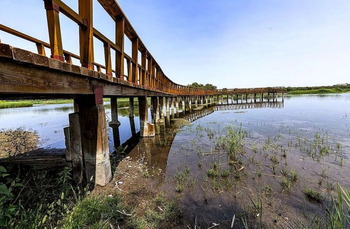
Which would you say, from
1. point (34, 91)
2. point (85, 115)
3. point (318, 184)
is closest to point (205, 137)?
point (318, 184)

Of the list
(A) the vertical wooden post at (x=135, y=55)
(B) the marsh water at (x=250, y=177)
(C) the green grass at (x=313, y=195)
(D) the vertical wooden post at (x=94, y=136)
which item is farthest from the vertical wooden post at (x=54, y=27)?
(C) the green grass at (x=313, y=195)

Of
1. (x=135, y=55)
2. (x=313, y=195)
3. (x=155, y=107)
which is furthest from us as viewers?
(x=155, y=107)

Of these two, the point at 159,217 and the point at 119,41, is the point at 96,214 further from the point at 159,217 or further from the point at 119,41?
the point at 119,41

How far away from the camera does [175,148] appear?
7.84 m

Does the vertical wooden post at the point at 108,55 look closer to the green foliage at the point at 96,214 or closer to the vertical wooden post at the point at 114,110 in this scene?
the green foliage at the point at 96,214

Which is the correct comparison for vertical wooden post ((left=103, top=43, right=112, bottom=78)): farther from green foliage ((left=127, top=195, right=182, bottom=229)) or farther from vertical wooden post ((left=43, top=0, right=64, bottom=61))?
green foliage ((left=127, top=195, right=182, bottom=229))

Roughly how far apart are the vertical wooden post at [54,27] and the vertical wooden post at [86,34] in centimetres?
75

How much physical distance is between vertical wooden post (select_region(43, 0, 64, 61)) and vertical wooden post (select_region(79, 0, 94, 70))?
0.75 meters

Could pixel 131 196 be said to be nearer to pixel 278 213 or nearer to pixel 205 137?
pixel 278 213

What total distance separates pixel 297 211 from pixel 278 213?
Result: 431 mm

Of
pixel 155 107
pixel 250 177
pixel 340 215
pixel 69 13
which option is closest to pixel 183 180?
pixel 250 177

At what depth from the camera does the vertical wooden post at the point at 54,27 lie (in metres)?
2.43

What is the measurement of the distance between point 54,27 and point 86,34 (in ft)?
2.83

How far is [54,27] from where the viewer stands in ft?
8.25
